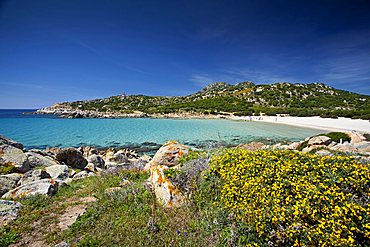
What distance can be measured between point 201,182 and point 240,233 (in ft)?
5.21

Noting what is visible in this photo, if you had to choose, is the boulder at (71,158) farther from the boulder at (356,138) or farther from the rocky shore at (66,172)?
the boulder at (356,138)

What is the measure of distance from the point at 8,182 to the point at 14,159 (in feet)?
8.59

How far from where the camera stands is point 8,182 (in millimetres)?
7426

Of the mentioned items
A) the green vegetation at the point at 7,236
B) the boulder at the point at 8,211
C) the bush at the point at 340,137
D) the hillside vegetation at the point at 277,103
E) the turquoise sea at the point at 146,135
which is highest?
the hillside vegetation at the point at 277,103

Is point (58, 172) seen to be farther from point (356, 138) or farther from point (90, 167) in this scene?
point (356, 138)

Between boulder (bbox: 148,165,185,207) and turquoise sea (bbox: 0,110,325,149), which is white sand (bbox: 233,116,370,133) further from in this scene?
boulder (bbox: 148,165,185,207)

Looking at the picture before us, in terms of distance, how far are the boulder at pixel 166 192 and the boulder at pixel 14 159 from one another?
803cm

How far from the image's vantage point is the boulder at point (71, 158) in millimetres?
12250

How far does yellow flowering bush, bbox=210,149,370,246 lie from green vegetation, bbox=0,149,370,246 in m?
0.02

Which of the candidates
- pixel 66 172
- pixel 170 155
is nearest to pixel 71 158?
pixel 66 172

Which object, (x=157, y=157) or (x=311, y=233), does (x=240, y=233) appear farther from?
(x=157, y=157)

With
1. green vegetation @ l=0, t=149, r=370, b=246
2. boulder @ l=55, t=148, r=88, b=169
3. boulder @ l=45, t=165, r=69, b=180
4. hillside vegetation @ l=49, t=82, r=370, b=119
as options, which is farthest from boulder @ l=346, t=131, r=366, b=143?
hillside vegetation @ l=49, t=82, r=370, b=119

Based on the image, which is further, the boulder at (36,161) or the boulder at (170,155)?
the boulder at (36,161)

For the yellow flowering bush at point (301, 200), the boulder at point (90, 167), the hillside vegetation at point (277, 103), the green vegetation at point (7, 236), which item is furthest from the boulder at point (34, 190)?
the hillside vegetation at point (277, 103)
